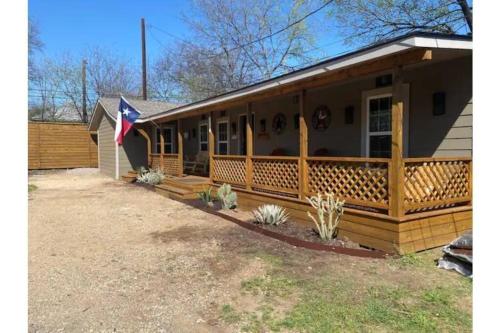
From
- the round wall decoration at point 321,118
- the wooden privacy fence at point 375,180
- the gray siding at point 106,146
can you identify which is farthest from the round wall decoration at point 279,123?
the gray siding at point 106,146

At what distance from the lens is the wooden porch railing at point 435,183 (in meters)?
5.04

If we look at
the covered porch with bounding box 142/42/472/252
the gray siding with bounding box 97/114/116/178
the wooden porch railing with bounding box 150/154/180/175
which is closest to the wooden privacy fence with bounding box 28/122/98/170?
the gray siding with bounding box 97/114/116/178

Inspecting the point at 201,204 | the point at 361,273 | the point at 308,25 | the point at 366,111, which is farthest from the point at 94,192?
the point at 308,25

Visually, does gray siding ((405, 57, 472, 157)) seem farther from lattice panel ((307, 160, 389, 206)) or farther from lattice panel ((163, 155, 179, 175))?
lattice panel ((163, 155, 179, 175))

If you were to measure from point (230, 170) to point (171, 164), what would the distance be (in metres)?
5.07

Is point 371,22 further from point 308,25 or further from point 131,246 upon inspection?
point 131,246

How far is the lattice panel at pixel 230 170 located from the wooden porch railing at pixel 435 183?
4.50 metres

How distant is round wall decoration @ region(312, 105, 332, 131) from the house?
1.0 inches
